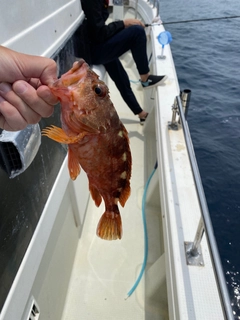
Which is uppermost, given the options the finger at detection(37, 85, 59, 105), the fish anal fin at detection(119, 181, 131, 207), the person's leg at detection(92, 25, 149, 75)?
the finger at detection(37, 85, 59, 105)

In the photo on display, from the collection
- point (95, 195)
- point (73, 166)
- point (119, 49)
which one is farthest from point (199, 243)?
point (119, 49)

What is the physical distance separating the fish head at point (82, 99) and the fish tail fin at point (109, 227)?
0.46m

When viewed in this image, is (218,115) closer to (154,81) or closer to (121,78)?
(154,81)

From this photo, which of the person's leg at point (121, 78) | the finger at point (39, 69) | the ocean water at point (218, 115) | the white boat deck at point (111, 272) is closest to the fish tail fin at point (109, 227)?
the finger at point (39, 69)

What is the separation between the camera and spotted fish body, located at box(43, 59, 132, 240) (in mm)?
966

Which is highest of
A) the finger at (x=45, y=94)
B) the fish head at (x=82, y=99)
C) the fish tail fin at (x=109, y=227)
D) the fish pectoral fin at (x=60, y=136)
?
the finger at (x=45, y=94)

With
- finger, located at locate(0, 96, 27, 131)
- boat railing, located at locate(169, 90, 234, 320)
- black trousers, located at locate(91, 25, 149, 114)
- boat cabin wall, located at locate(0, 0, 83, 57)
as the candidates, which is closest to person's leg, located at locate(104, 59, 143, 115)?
black trousers, located at locate(91, 25, 149, 114)

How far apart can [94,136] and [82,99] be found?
0.16m

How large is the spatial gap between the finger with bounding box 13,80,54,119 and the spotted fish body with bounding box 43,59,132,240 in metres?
0.05

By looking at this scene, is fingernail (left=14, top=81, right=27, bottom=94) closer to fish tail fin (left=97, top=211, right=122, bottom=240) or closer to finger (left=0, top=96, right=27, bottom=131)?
finger (left=0, top=96, right=27, bottom=131)

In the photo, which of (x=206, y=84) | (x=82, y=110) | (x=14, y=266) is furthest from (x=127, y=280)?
(x=206, y=84)

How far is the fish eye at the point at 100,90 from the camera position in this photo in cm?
101

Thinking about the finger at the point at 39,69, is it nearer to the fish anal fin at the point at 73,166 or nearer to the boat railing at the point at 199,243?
the fish anal fin at the point at 73,166

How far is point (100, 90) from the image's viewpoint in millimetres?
1029
